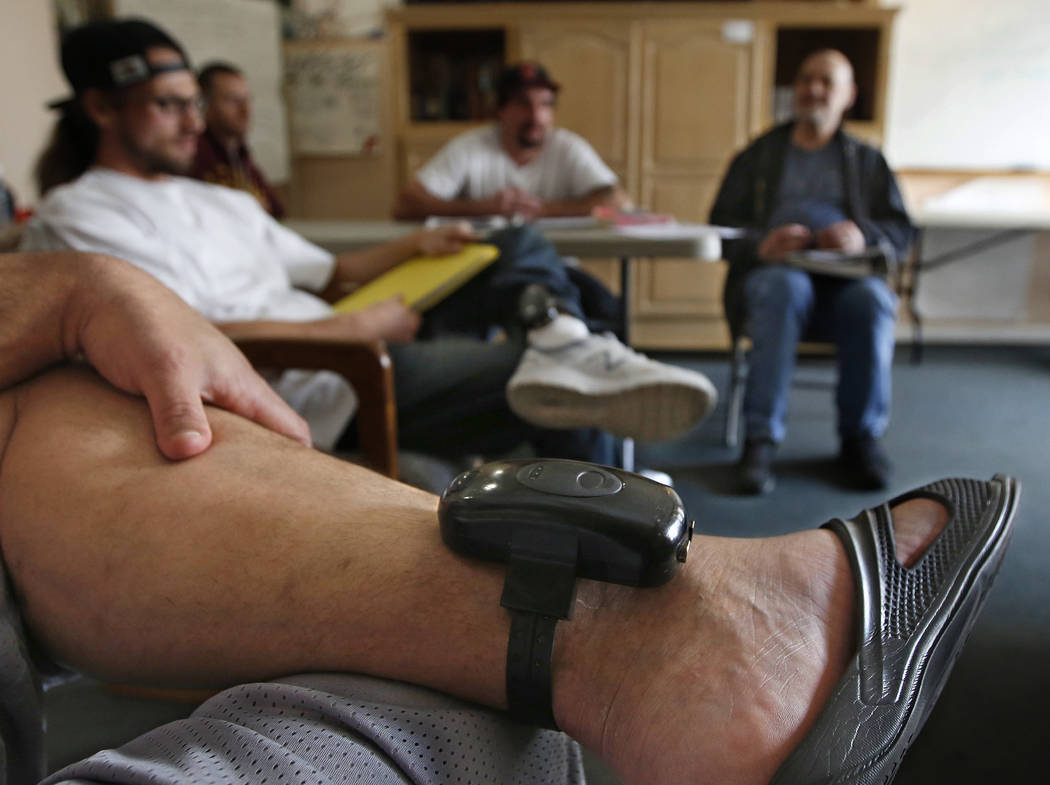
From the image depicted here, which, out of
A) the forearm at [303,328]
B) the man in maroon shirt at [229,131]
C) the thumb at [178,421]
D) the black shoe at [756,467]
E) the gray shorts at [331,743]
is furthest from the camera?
the man in maroon shirt at [229,131]

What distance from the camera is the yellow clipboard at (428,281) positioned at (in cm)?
176

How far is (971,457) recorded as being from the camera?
288 centimetres

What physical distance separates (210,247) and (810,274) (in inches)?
75.7

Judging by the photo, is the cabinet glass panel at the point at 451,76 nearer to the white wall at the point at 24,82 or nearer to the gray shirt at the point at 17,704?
the white wall at the point at 24,82

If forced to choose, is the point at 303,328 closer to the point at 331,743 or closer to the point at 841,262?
the point at 331,743

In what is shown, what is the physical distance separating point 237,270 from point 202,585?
146 cm

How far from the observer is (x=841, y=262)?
110 inches

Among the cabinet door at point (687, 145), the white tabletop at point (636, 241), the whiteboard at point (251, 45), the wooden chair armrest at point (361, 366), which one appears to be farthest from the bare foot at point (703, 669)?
the whiteboard at point (251, 45)

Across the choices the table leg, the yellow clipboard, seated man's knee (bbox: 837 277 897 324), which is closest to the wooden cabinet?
seated man's knee (bbox: 837 277 897 324)

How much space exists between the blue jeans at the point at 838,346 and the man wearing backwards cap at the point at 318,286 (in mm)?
1044

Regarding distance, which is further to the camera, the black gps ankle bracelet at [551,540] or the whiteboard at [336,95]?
the whiteboard at [336,95]

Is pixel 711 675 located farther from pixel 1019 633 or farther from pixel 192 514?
pixel 1019 633

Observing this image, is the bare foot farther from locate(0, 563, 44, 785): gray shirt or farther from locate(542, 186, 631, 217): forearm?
locate(542, 186, 631, 217): forearm

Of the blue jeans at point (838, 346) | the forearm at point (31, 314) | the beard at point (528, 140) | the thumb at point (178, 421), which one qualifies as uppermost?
the beard at point (528, 140)
